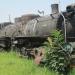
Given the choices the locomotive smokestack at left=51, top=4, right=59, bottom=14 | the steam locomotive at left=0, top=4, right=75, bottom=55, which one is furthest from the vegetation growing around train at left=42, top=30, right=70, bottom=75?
the locomotive smokestack at left=51, top=4, right=59, bottom=14

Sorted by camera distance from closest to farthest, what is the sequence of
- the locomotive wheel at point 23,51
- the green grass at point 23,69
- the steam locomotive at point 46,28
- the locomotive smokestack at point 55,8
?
the green grass at point 23,69
the steam locomotive at point 46,28
the locomotive wheel at point 23,51
the locomotive smokestack at point 55,8

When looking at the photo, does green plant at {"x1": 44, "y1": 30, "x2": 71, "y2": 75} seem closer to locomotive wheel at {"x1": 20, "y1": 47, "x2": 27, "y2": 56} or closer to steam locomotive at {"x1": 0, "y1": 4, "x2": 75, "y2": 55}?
steam locomotive at {"x1": 0, "y1": 4, "x2": 75, "y2": 55}

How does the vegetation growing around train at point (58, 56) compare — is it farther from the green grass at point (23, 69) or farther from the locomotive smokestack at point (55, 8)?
the locomotive smokestack at point (55, 8)

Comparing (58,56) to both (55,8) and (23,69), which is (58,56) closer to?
(23,69)

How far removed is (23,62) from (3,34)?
8.05m

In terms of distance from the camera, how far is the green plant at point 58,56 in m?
10.9

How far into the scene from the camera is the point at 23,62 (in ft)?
A: 43.8

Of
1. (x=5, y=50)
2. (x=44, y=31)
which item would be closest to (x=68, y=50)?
(x=44, y=31)

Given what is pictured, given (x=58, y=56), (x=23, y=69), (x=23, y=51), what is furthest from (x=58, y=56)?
(x=23, y=51)

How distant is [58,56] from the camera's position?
11.2m

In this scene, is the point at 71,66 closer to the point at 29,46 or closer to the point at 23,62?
the point at 23,62

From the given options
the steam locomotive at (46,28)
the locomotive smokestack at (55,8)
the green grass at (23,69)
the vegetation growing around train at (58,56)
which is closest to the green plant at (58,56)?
the vegetation growing around train at (58,56)

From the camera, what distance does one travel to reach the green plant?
1091 cm

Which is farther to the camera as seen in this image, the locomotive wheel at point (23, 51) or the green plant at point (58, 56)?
the locomotive wheel at point (23, 51)
